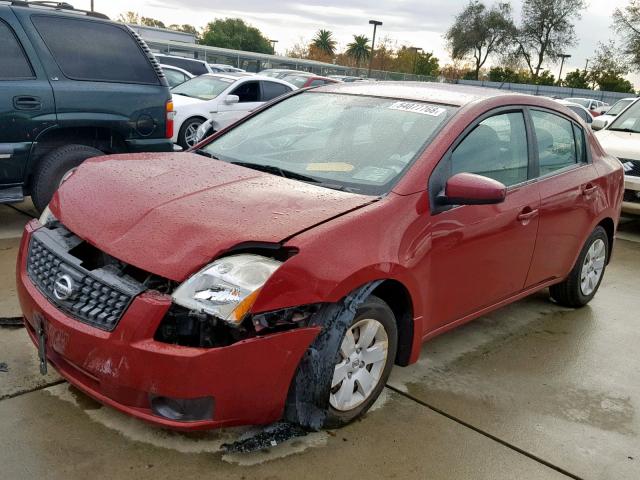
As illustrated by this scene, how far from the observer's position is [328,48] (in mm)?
92562

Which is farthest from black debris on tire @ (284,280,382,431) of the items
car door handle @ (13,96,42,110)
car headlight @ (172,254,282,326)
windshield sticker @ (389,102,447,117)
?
car door handle @ (13,96,42,110)

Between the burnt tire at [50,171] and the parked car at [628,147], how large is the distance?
610 centimetres

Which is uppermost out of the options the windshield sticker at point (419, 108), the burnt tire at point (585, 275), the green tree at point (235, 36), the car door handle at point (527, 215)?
the green tree at point (235, 36)

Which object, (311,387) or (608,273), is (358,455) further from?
(608,273)

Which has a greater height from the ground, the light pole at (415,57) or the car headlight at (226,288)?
the light pole at (415,57)

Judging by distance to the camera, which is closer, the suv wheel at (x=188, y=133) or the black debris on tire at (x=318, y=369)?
the black debris on tire at (x=318, y=369)

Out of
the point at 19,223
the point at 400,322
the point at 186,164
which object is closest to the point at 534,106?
the point at 400,322

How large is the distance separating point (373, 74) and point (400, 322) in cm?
3934

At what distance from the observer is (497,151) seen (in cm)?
372

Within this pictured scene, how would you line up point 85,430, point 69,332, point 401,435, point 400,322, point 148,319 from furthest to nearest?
point 400,322 < point 401,435 < point 85,430 < point 69,332 < point 148,319

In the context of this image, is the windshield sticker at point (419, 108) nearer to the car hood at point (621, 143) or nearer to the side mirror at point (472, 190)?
the side mirror at point (472, 190)

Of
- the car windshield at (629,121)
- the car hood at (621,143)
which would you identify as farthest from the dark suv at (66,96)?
the car windshield at (629,121)

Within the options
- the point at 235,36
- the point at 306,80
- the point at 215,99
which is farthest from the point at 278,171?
the point at 235,36

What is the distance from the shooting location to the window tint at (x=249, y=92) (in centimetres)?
1236
